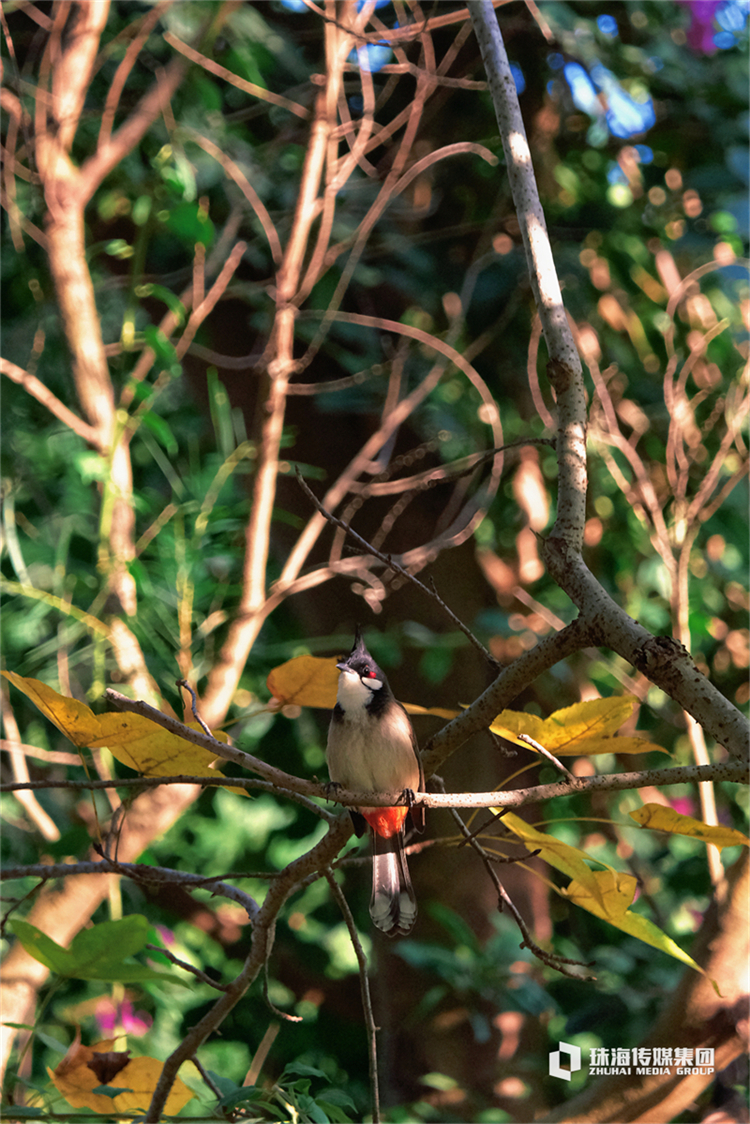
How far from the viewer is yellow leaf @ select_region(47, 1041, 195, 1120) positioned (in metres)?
0.78

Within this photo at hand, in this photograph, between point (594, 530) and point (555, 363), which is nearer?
point (555, 363)

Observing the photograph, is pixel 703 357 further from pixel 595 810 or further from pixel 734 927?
pixel 734 927

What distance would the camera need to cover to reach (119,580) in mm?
1487

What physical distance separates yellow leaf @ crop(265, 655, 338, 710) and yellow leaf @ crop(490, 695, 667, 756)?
14 cm

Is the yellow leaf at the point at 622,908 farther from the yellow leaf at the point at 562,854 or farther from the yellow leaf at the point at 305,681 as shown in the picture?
the yellow leaf at the point at 305,681

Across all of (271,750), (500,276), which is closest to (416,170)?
(500,276)

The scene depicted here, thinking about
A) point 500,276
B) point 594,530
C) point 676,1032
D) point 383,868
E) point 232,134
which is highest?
point 232,134

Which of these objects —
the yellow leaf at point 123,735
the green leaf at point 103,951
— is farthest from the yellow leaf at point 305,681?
the green leaf at point 103,951

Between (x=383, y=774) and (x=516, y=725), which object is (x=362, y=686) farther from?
(x=516, y=725)

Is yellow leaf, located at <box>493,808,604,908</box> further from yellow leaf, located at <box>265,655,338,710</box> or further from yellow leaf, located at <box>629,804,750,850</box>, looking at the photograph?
yellow leaf, located at <box>265,655,338,710</box>

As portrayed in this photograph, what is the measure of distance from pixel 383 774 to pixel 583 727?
40 centimetres

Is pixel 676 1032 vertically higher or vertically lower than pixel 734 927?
lower

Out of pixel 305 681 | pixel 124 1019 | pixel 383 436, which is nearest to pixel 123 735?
pixel 305 681

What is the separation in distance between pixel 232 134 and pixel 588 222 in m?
0.86
